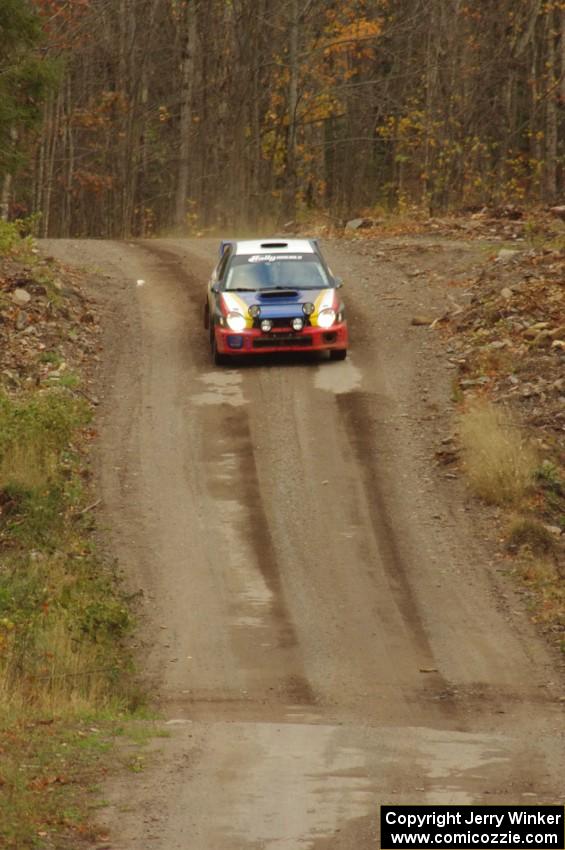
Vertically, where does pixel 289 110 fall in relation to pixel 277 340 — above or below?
above

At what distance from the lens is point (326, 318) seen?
21.3 meters

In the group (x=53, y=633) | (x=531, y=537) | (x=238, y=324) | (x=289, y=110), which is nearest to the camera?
(x=53, y=633)

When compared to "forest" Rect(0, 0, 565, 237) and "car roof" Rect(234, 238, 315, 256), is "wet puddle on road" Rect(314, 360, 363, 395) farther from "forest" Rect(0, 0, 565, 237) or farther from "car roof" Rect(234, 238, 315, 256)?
"forest" Rect(0, 0, 565, 237)

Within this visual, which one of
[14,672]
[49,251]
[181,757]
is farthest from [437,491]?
[49,251]

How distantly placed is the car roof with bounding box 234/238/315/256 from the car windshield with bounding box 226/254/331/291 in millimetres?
A: 118

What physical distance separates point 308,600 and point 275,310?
746 centimetres

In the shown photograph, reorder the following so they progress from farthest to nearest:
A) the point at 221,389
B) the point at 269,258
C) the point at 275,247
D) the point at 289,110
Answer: the point at 289,110 < the point at 275,247 < the point at 269,258 < the point at 221,389

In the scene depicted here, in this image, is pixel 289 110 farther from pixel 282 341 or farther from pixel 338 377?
pixel 338 377

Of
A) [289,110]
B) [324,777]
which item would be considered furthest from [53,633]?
[289,110]

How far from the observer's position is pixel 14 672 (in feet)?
39.8

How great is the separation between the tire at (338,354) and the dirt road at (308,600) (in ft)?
1.19

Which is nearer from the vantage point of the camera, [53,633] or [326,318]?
[53,633]

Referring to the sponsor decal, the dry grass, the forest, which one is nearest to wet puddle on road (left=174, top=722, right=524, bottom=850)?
the dry grass

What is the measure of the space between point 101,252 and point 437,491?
15079 millimetres
